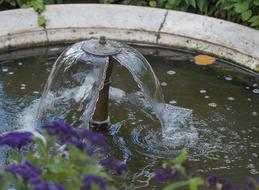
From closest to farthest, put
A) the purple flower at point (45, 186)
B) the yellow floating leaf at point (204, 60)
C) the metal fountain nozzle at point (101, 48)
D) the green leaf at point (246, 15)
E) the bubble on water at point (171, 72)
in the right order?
the purple flower at point (45, 186) < the metal fountain nozzle at point (101, 48) < the bubble on water at point (171, 72) < the yellow floating leaf at point (204, 60) < the green leaf at point (246, 15)

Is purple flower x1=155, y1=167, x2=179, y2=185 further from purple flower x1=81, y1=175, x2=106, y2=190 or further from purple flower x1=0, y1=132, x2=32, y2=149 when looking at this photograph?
purple flower x1=0, y1=132, x2=32, y2=149

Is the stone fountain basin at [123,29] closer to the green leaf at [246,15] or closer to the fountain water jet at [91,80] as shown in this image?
the green leaf at [246,15]

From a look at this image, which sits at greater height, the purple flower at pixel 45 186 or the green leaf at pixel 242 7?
the purple flower at pixel 45 186

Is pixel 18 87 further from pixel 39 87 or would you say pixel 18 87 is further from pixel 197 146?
pixel 197 146

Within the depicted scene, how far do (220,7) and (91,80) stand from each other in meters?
2.00

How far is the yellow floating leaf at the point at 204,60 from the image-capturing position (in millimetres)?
4930

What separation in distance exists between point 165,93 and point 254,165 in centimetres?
97

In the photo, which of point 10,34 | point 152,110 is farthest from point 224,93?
point 10,34

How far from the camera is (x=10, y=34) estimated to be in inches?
194

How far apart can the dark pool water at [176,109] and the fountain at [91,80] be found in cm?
16

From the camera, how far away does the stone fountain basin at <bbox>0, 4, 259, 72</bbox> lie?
4.95m

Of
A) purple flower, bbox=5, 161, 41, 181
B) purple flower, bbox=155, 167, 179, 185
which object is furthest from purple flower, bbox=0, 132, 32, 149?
purple flower, bbox=155, 167, 179, 185

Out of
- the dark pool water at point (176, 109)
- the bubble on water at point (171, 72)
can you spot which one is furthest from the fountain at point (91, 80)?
the bubble on water at point (171, 72)

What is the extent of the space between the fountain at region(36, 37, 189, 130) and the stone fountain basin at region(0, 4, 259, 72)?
0.90 m
